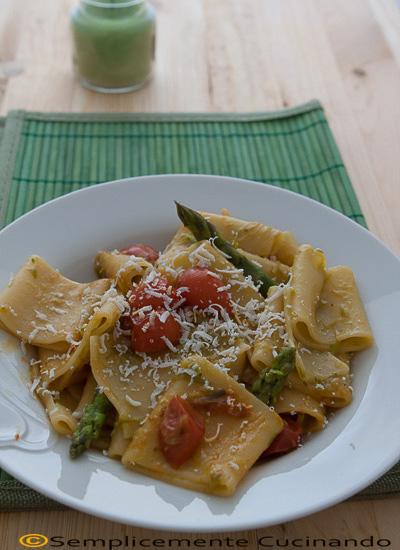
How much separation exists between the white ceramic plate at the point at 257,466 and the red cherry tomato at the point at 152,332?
473mm

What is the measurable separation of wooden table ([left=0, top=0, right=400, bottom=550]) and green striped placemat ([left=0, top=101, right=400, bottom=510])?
158 millimetres

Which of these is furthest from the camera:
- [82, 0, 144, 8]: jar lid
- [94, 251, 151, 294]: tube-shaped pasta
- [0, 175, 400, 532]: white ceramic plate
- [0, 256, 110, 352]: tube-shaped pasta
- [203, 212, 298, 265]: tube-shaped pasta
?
[82, 0, 144, 8]: jar lid

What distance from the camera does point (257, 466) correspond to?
99.2 inches

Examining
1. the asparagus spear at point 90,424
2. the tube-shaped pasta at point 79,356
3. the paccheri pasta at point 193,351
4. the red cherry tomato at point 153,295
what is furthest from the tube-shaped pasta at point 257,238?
the asparagus spear at point 90,424

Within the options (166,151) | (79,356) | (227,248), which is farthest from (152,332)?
(166,151)

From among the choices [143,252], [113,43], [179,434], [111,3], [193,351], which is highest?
[111,3]

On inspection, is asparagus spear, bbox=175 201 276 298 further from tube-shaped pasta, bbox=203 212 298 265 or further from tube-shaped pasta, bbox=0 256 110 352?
tube-shaped pasta, bbox=0 256 110 352

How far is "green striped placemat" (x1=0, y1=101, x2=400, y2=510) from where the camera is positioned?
13.8 ft

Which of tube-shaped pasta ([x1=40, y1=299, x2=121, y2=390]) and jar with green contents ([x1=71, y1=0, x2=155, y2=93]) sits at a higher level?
jar with green contents ([x1=71, y1=0, x2=155, y2=93])

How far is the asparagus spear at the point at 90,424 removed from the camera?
2453mm

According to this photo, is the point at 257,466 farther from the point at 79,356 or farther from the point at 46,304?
the point at 46,304

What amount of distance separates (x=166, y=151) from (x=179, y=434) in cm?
247

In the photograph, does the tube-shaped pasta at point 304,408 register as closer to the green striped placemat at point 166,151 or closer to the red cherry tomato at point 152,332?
the red cherry tomato at point 152,332

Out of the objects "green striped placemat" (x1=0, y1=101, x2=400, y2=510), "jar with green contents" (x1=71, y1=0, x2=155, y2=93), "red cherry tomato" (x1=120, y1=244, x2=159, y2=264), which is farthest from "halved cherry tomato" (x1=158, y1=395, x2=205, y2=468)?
"jar with green contents" (x1=71, y1=0, x2=155, y2=93)
